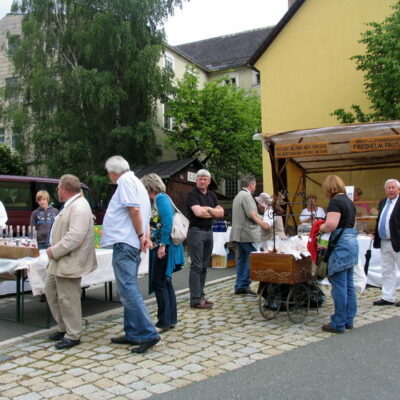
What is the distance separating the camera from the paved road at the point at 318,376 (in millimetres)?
3582

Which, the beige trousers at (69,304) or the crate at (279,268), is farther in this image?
the crate at (279,268)

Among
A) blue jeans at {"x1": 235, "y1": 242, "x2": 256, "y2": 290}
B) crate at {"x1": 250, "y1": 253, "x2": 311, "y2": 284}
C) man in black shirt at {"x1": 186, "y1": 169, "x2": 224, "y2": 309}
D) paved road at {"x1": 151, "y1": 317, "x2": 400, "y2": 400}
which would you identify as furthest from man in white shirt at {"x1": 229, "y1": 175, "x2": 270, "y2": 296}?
paved road at {"x1": 151, "y1": 317, "x2": 400, "y2": 400}

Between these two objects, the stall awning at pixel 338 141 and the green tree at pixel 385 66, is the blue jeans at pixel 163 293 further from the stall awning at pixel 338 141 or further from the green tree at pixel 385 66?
the green tree at pixel 385 66

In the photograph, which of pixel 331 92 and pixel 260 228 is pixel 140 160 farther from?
pixel 260 228

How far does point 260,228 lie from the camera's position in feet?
23.5

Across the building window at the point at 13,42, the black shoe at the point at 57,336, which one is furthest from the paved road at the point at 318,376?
the building window at the point at 13,42

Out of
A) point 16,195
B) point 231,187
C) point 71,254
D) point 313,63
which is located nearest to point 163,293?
point 71,254

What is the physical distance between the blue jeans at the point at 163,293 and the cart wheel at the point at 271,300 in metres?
1.13

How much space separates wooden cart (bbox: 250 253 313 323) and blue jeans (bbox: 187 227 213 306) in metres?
0.82

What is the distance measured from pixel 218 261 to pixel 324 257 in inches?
211

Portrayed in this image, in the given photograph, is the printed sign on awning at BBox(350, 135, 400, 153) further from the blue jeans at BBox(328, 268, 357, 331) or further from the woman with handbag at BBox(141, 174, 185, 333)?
the woman with handbag at BBox(141, 174, 185, 333)

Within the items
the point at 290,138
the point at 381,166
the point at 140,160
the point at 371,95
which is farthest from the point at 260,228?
the point at 140,160

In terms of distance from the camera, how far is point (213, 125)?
2305 cm

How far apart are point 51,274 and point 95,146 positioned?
56.9 feet
